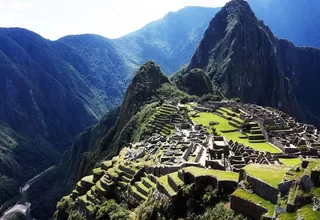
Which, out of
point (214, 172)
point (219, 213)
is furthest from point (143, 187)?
point (219, 213)

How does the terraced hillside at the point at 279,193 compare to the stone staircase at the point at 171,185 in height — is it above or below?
above

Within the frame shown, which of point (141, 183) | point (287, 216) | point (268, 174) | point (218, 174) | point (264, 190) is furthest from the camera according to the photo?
point (141, 183)

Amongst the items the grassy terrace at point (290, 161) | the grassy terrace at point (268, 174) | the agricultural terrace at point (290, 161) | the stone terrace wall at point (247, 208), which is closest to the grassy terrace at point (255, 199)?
the stone terrace wall at point (247, 208)

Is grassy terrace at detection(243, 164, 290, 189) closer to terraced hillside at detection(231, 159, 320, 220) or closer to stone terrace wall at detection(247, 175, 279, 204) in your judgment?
terraced hillside at detection(231, 159, 320, 220)

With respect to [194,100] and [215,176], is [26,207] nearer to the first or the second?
[194,100]

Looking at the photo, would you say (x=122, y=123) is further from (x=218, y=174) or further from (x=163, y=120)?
(x=218, y=174)

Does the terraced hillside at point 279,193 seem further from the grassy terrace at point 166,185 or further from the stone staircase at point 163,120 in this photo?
the stone staircase at point 163,120
